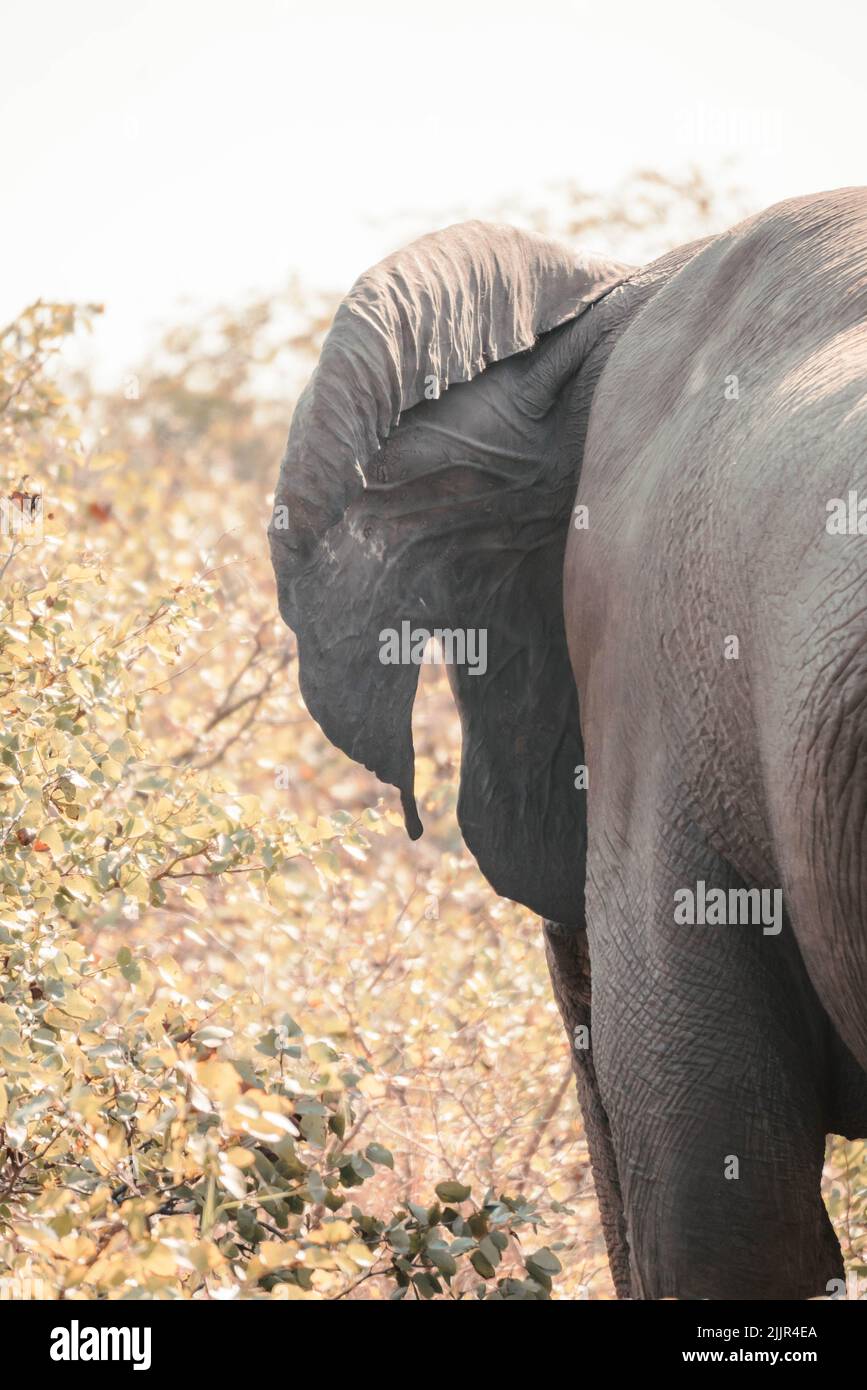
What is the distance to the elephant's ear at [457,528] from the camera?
7.70 feet

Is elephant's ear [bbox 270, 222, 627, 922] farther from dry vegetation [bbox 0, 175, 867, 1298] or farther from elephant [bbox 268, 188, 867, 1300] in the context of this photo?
dry vegetation [bbox 0, 175, 867, 1298]

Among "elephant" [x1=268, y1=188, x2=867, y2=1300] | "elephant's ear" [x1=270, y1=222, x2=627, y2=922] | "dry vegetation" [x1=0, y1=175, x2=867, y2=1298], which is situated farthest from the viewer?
"elephant's ear" [x1=270, y1=222, x2=627, y2=922]

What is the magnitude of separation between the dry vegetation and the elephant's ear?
0.25 m

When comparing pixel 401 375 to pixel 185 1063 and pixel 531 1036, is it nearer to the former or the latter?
pixel 185 1063

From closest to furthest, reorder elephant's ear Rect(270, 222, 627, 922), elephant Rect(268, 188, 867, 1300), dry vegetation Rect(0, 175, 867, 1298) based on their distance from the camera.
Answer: elephant Rect(268, 188, 867, 1300), dry vegetation Rect(0, 175, 867, 1298), elephant's ear Rect(270, 222, 627, 922)

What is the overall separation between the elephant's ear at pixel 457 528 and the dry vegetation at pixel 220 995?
0.25m

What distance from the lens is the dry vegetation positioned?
2131 millimetres

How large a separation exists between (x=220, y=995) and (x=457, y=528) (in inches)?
30.6

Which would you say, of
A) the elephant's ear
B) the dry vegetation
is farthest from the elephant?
the dry vegetation

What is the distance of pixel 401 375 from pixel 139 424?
1255cm

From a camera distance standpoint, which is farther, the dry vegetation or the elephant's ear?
the elephant's ear

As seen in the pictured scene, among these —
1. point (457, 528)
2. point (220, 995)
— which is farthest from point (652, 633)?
point (220, 995)

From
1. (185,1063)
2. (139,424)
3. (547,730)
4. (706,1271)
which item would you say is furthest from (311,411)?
(139,424)

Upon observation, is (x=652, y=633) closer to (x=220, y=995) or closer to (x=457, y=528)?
(x=457, y=528)
